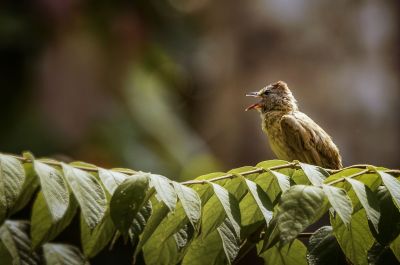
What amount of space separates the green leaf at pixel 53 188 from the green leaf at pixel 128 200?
16cm

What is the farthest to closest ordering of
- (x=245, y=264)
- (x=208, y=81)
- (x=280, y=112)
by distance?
(x=208, y=81), (x=245, y=264), (x=280, y=112)

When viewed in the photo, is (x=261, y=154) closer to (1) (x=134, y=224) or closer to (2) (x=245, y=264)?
(2) (x=245, y=264)

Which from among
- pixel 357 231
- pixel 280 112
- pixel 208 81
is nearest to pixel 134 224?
pixel 357 231

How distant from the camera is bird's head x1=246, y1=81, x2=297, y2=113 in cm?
490

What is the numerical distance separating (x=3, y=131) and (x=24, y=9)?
1793 mm

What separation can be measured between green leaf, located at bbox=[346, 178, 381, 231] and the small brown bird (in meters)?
1.48

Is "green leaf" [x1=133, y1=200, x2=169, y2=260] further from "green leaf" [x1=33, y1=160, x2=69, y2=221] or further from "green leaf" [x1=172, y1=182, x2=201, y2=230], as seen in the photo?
"green leaf" [x1=33, y1=160, x2=69, y2=221]

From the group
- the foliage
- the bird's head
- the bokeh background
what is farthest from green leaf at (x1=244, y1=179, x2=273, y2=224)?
the bokeh background

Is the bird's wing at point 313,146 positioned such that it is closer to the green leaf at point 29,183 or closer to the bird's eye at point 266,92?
the bird's eye at point 266,92

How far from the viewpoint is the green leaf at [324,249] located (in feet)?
9.64

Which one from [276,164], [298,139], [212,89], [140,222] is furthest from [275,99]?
[212,89]

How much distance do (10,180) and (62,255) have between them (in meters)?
0.65

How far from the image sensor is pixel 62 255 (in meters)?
3.30

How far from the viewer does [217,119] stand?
10.8 m
